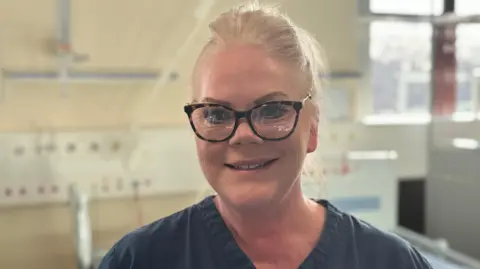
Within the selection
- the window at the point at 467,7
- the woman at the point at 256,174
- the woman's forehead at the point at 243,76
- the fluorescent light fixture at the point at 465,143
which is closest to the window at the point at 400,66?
the window at the point at 467,7

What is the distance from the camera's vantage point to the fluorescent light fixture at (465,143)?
2.00m

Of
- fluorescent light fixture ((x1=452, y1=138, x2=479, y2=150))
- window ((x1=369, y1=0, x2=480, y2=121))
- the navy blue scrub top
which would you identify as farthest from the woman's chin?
window ((x1=369, y1=0, x2=480, y2=121))

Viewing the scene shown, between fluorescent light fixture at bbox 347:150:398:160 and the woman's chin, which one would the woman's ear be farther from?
fluorescent light fixture at bbox 347:150:398:160

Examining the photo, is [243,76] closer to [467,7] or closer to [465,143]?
[465,143]

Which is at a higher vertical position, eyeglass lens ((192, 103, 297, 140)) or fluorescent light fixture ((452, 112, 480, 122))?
eyeglass lens ((192, 103, 297, 140))

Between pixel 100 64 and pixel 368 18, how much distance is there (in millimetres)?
968

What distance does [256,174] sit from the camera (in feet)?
2.53

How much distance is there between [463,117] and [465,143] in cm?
13

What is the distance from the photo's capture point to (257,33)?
802 mm

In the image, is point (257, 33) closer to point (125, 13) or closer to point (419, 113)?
point (125, 13)

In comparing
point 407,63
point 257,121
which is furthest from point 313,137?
point 407,63

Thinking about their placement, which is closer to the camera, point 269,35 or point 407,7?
point 269,35

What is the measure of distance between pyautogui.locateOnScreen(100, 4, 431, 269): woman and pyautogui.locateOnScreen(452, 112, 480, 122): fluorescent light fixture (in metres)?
1.32

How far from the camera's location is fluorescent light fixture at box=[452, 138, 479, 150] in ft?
6.55
